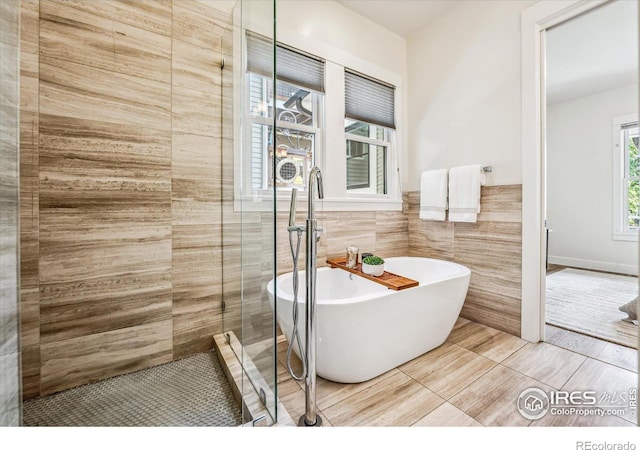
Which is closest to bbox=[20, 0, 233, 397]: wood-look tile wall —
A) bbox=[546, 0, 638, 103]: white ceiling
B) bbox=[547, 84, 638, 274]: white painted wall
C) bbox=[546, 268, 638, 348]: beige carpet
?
bbox=[546, 0, 638, 103]: white ceiling

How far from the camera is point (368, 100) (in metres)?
2.58

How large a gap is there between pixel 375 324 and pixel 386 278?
436 millimetres

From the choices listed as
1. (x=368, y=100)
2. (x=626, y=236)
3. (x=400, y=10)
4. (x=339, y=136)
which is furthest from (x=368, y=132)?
(x=626, y=236)

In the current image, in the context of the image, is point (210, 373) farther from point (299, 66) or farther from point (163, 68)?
point (299, 66)

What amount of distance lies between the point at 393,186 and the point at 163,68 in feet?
7.16

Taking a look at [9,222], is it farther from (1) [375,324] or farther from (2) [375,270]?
(2) [375,270]

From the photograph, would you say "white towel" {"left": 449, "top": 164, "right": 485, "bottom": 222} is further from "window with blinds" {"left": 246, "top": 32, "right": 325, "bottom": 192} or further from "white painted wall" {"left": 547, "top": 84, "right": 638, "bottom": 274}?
"white painted wall" {"left": 547, "top": 84, "right": 638, "bottom": 274}

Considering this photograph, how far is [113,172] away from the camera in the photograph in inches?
60.4

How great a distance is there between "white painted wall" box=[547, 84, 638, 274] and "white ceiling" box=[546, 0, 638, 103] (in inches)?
11.2

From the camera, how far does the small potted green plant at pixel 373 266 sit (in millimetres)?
1900

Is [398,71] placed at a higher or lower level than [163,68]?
higher

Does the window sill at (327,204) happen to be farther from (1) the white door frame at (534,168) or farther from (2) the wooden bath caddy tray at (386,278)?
(1) the white door frame at (534,168)

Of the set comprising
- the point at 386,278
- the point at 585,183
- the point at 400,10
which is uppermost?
the point at 400,10
